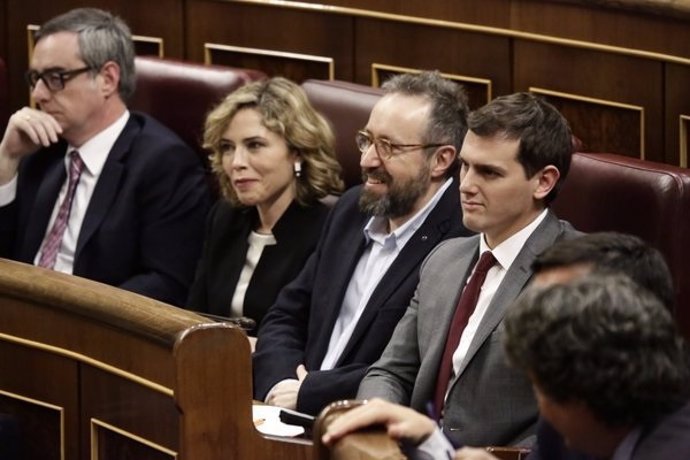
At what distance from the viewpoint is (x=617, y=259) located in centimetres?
166

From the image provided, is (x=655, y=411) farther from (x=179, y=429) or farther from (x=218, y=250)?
(x=218, y=250)

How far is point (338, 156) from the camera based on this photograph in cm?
297

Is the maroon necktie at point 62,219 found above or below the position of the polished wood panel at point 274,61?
below

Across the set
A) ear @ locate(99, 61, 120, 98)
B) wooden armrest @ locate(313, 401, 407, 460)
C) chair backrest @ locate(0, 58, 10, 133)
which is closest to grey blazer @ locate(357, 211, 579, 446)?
wooden armrest @ locate(313, 401, 407, 460)

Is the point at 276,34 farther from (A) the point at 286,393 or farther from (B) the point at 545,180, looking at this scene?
(B) the point at 545,180

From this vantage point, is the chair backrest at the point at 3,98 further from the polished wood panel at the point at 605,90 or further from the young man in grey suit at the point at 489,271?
the young man in grey suit at the point at 489,271

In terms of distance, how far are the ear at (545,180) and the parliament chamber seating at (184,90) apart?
1067 millimetres

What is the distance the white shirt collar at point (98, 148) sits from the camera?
313 cm

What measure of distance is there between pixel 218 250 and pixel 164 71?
20.7 inches

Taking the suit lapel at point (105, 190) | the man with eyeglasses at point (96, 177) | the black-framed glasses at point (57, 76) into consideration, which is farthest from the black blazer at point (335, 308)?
the black-framed glasses at point (57, 76)

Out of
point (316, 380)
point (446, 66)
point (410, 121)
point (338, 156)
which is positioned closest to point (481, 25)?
point (446, 66)

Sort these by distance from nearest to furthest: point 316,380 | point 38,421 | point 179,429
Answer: point 179,429 < point 38,421 < point 316,380

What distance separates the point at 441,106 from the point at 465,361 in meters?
0.61

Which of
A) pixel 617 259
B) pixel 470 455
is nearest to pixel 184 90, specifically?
pixel 617 259
